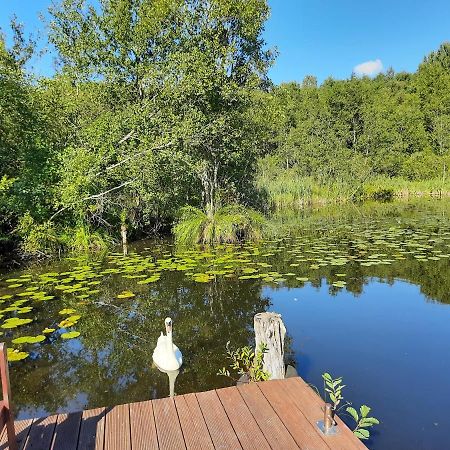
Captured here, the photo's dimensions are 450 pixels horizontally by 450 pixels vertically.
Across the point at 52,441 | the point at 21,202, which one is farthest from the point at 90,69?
the point at 52,441

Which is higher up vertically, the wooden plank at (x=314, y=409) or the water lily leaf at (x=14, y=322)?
the wooden plank at (x=314, y=409)

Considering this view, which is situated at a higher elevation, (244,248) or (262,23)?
(262,23)

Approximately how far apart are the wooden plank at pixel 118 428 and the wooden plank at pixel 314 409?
1112 mm

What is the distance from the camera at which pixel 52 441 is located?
2.35m

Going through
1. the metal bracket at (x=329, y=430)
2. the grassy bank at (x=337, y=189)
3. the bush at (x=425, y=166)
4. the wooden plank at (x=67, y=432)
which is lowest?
the wooden plank at (x=67, y=432)

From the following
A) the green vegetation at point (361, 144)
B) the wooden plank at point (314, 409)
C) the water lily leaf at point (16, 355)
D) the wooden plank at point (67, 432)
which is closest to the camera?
the wooden plank at point (314, 409)

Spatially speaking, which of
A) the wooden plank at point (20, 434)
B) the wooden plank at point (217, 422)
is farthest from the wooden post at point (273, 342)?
the wooden plank at point (20, 434)

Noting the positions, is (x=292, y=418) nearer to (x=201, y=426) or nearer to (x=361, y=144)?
(x=201, y=426)

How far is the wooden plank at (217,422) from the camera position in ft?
7.54

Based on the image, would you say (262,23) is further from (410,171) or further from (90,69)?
(410,171)

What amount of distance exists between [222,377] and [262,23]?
33.3 feet

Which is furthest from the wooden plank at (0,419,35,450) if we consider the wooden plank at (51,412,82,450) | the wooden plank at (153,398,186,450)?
the wooden plank at (153,398,186,450)

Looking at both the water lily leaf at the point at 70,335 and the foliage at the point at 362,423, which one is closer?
the foliage at the point at 362,423

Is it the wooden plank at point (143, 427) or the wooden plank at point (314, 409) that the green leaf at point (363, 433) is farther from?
the wooden plank at point (143, 427)
